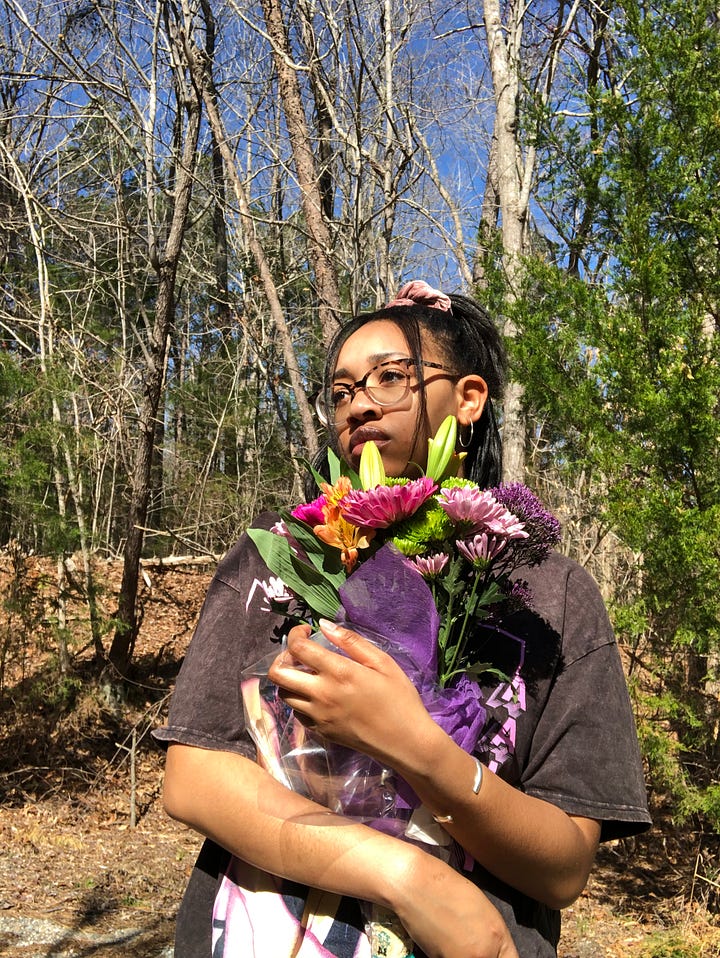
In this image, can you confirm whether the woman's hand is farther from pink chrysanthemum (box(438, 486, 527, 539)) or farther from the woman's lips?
the woman's lips

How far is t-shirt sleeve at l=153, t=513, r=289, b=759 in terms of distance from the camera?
1.27 meters

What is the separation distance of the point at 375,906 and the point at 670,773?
3942mm

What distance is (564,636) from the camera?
1352mm

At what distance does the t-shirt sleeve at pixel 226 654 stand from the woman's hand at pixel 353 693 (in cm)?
22

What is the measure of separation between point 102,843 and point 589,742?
19.5ft

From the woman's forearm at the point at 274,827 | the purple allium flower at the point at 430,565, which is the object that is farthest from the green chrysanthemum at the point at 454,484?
the woman's forearm at the point at 274,827

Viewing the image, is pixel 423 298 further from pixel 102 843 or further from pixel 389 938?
pixel 102 843

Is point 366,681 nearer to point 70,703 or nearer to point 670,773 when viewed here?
point 670,773

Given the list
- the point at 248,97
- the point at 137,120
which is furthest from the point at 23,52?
the point at 248,97

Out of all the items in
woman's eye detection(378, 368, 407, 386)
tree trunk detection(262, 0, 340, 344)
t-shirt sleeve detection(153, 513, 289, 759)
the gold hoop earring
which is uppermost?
tree trunk detection(262, 0, 340, 344)

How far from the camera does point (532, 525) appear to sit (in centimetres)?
126

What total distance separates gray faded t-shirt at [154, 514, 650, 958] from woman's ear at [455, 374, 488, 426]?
0.34 metres

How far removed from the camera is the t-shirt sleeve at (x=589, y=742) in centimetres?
124

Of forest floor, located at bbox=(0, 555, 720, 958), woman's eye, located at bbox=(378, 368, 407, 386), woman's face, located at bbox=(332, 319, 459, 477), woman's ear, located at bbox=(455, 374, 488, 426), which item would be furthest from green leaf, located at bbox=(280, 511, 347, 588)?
forest floor, located at bbox=(0, 555, 720, 958)
